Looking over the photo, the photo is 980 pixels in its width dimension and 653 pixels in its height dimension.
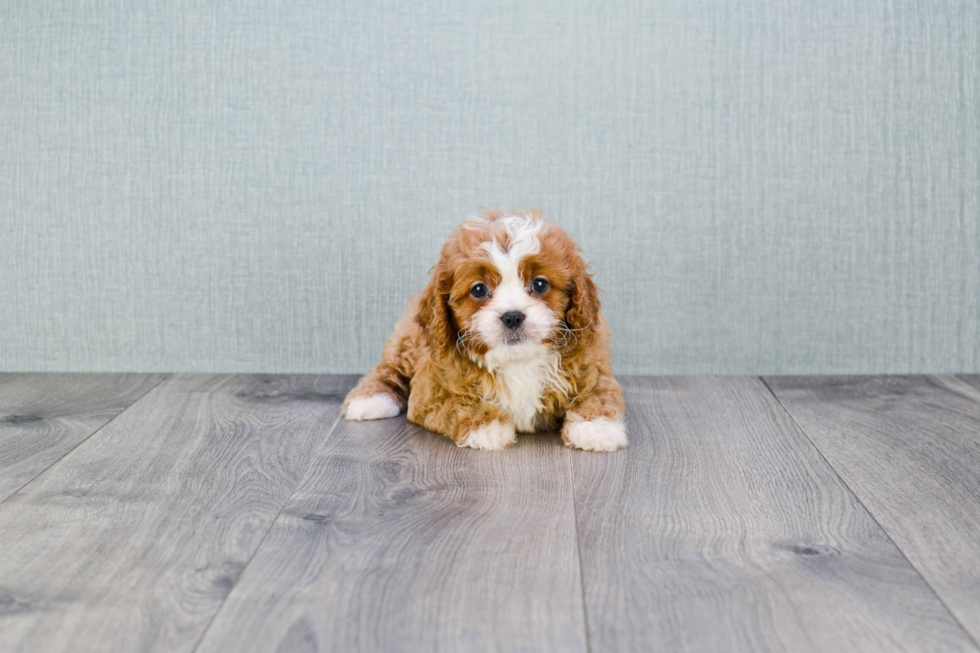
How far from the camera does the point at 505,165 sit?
2.79 meters

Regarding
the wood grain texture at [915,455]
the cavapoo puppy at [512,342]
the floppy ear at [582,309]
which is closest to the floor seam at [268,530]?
the cavapoo puppy at [512,342]

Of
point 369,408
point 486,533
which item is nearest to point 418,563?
point 486,533

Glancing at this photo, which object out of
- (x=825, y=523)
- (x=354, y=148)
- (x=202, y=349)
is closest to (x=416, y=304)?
(x=354, y=148)

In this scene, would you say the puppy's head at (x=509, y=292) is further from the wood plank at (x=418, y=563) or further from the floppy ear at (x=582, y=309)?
the wood plank at (x=418, y=563)

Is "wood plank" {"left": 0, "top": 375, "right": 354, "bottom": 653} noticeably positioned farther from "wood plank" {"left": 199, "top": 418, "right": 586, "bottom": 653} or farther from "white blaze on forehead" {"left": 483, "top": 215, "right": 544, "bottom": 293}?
"white blaze on forehead" {"left": 483, "top": 215, "right": 544, "bottom": 293}

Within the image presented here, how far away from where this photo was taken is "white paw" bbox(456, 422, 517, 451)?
203 cm

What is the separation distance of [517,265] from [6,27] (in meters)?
2.05

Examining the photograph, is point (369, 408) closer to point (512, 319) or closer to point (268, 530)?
point (512, 319)

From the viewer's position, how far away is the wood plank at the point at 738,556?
1188 mm

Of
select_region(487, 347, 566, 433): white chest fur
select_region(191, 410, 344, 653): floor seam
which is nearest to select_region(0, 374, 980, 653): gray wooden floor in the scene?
select_region(191, 410, 344, 653): floor seam

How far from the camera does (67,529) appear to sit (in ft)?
5.08

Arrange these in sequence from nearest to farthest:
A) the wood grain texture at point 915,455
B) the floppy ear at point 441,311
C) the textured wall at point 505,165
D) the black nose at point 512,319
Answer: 1. the wood grain texture at point 915,455
2. the black nose at point 512,319
3. the floppy ear at point 441,311
4. the textured wall at point 505,165

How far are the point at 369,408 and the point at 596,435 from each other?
26.8 inches

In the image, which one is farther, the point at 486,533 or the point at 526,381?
the point at 526,381
